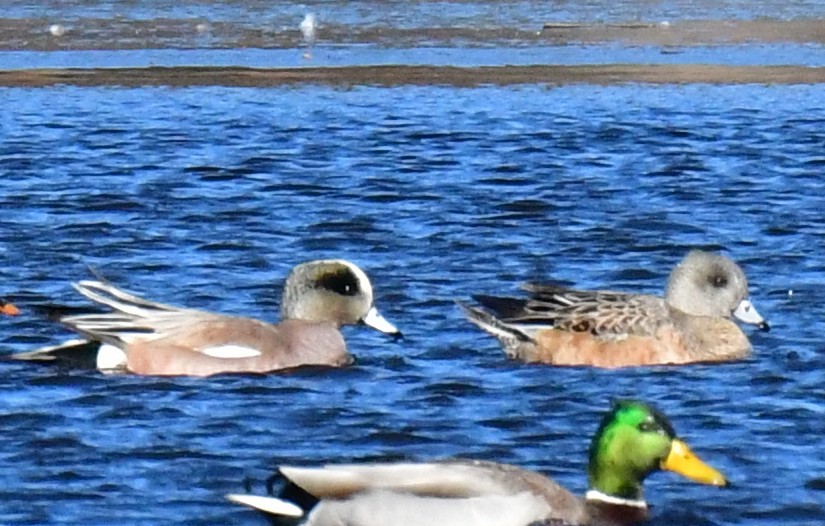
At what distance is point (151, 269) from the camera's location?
12.0 meters

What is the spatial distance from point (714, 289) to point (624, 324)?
592 millimetres

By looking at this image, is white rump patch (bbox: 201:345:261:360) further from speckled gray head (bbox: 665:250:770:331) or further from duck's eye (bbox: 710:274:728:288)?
duck's eye (bbox: 710:274:728:288)

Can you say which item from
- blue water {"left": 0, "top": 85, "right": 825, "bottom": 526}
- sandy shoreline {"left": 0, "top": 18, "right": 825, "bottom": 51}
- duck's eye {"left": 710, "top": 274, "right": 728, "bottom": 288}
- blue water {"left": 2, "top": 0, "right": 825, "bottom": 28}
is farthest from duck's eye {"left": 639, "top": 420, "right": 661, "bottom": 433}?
blue water {"left": 2, "top": 0, "right": 825, "bottom": 28}

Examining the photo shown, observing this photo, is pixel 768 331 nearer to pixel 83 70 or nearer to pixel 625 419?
pixel 625 419

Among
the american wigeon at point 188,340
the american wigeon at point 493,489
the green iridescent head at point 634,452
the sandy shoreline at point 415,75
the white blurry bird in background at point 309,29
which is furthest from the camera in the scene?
the white blurry bird in background at point 309,29

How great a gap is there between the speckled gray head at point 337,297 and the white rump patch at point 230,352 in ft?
1.55

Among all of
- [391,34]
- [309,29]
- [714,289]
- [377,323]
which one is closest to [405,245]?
[377,323]

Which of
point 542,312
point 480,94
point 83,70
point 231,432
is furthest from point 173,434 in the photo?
point 83,70

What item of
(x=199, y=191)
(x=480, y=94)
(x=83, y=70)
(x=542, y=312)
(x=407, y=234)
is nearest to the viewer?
(x=542, y=312)

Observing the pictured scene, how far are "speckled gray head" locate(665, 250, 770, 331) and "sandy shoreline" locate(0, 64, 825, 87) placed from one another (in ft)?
43.8

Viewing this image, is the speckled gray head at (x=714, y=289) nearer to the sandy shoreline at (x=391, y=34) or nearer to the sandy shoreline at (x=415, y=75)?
the sandy shoreline at (x=415, y=75)

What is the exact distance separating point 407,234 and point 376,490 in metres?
7.27

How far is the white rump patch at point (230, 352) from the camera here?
9.32m

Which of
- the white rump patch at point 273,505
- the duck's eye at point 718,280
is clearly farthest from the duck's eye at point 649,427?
the duck's eye at point 718,280
